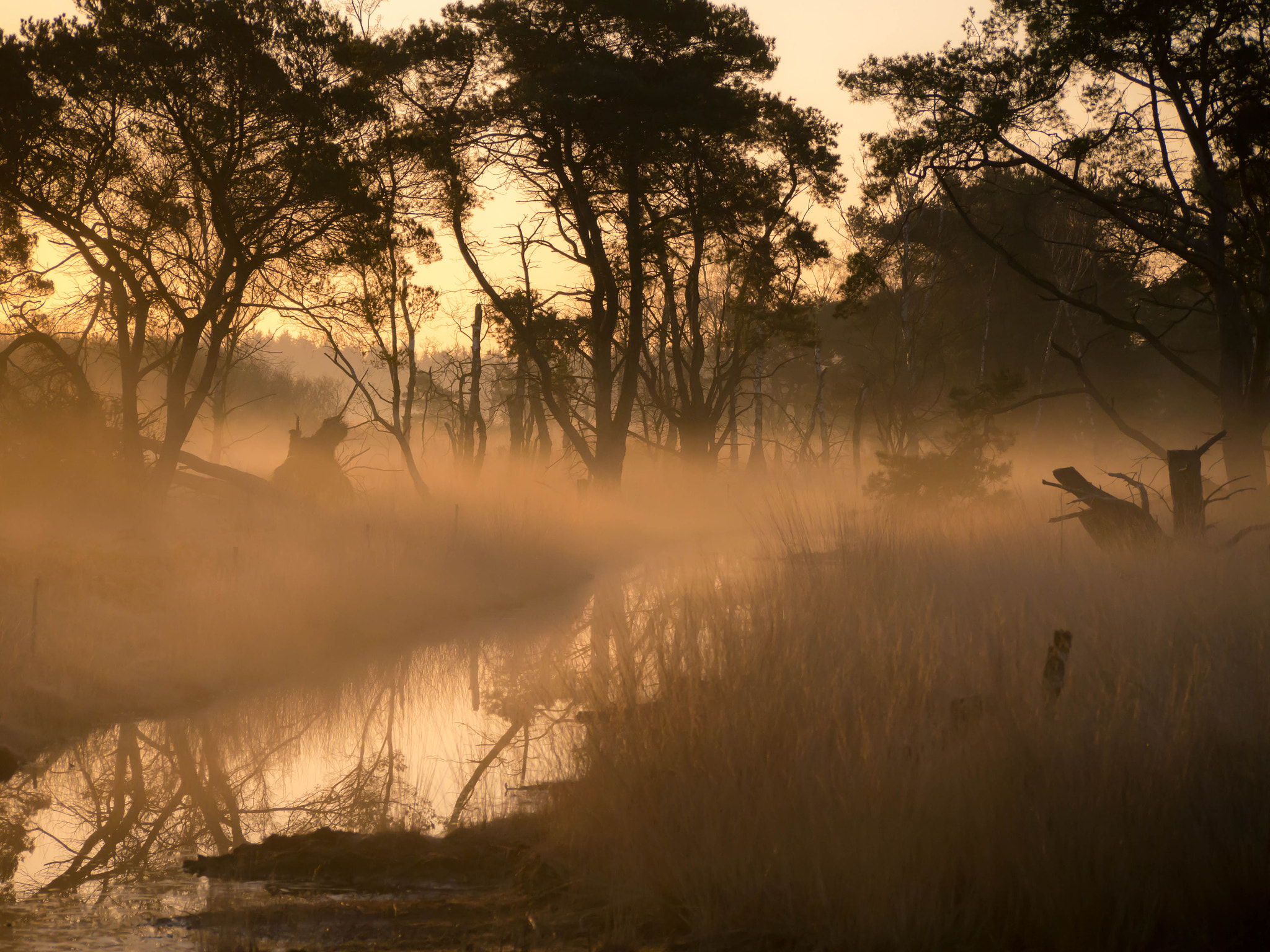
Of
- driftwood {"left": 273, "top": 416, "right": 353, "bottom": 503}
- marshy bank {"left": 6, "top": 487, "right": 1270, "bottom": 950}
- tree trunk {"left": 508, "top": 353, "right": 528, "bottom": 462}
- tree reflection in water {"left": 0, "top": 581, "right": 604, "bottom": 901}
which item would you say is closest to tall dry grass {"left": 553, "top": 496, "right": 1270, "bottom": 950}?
marshy bank {"left": 6, "top": 487, "right": 1270, "bottom": 950}

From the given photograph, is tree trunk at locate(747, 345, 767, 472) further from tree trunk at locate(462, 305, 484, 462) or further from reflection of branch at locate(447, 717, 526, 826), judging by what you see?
reflection of branch at locate(447, 717, 526, 826)

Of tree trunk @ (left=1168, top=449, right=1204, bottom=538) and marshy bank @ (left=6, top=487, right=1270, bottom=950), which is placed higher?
tree trunk @ (left=1168, top=449, right=1204, bottom=538)

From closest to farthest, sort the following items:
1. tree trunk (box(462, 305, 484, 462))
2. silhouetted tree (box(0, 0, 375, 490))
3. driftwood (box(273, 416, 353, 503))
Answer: silhouetted tree (box(0, 0, 375, 490)) → driftwood (box(273, 416, 353, 503)) → tree trunk (box(462, 305, 484, 462))

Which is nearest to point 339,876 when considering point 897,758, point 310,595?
point 897,758

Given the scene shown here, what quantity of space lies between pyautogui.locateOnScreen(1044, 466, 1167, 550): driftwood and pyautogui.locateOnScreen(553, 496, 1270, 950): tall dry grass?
10.6ft

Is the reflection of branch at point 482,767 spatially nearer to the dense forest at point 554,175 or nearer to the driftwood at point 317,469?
the dense forest at point 554,175

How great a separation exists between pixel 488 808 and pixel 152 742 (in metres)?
3.12

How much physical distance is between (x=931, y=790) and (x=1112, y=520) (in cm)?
690

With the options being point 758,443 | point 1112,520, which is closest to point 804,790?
point 1112,520

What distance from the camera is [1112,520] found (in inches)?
384

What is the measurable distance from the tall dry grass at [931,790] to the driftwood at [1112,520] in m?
3.24

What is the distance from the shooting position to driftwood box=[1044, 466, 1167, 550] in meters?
9.21

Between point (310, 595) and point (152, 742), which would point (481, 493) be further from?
point (152, 742)

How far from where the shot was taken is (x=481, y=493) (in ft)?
65.7
